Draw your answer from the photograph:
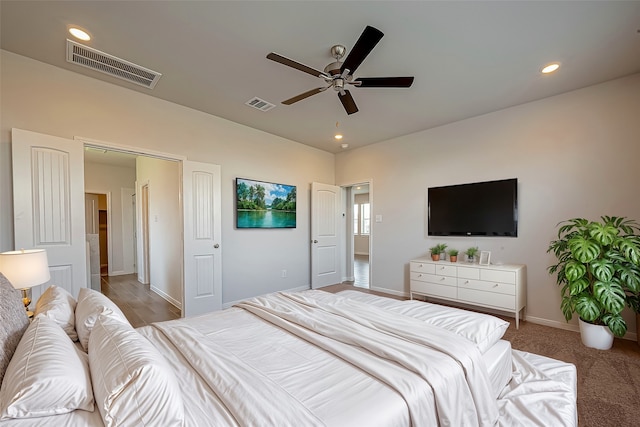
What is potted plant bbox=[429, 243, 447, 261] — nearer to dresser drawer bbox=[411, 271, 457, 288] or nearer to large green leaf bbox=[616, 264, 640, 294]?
dresser drawer bbox=[411, 271, 457, 288]

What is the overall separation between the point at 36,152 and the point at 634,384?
209 inches

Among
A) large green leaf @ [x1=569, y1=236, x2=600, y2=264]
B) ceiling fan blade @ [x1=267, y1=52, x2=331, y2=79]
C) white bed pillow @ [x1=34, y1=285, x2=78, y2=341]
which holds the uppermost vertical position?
ceiling fan blade @ [x1=267, y1=52, x2=331, y2=79]

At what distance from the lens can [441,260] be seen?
4.03m

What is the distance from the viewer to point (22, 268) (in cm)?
173

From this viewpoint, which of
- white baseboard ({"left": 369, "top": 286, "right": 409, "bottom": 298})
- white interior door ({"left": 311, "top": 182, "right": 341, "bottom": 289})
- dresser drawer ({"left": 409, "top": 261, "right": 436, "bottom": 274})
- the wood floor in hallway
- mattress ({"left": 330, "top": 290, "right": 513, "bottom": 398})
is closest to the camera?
mattress ({"left": 330, "top": 290, "right": 513, "bottom": 398})

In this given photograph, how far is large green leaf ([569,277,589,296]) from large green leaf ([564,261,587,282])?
0.04 meters

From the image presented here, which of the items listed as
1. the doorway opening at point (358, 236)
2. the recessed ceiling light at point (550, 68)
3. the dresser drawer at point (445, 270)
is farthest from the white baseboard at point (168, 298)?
the recessed ceiling light at point (550, 68)

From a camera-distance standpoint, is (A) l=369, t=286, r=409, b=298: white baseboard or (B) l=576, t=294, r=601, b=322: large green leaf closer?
(B) l=576, t=294, r=601, b=322: large green leaf

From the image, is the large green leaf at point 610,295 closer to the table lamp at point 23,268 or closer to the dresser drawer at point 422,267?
the dresser drawer at point 422,267

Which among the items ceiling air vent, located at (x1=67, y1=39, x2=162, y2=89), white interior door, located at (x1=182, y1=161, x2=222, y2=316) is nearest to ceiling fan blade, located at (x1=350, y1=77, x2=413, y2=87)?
ceiling air vent, located at (x1=67, y1=39, x2=162, y2=89)

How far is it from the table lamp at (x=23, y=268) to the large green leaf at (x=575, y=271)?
425 centimetres

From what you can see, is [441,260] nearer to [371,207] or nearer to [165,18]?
[371,207]

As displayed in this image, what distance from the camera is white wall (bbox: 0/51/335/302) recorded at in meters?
2.50

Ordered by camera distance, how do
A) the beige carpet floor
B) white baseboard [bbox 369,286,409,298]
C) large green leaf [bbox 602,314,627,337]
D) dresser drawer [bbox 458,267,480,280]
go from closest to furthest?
1. the beige carpet floor
2. large green leaf [bbox 602,314,627,337]
3. dresser drawer [bbox 458,267,480,280]
4. white baseboard [bbox 369,286,409,298]
